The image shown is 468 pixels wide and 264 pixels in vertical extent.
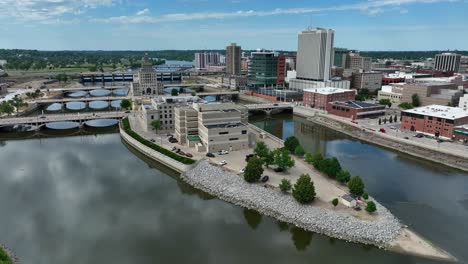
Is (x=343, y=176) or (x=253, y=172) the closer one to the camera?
(x=343, y=176)

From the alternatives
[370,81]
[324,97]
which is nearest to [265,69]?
[370,81]

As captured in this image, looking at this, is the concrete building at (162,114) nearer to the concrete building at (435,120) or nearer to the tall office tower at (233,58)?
the concrete building at (435,120)

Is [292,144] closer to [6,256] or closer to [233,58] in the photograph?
[6,256]

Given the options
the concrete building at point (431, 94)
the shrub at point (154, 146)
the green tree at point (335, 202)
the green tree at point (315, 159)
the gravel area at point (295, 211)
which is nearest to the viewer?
the gravel area at point (295, 211)

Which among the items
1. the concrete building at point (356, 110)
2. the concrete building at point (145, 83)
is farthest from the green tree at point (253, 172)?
the concrete building at point (145, 83)

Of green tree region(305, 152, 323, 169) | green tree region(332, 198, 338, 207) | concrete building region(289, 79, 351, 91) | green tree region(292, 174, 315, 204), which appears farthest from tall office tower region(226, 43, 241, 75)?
green tree region(332, 198, 338, 207)

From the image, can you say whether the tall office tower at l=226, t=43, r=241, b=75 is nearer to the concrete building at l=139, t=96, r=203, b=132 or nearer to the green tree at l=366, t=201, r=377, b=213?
the concrete building at l=139, t=96, r=203, b=132

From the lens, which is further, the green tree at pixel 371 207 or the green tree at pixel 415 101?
the green tree at pixel 415 101
